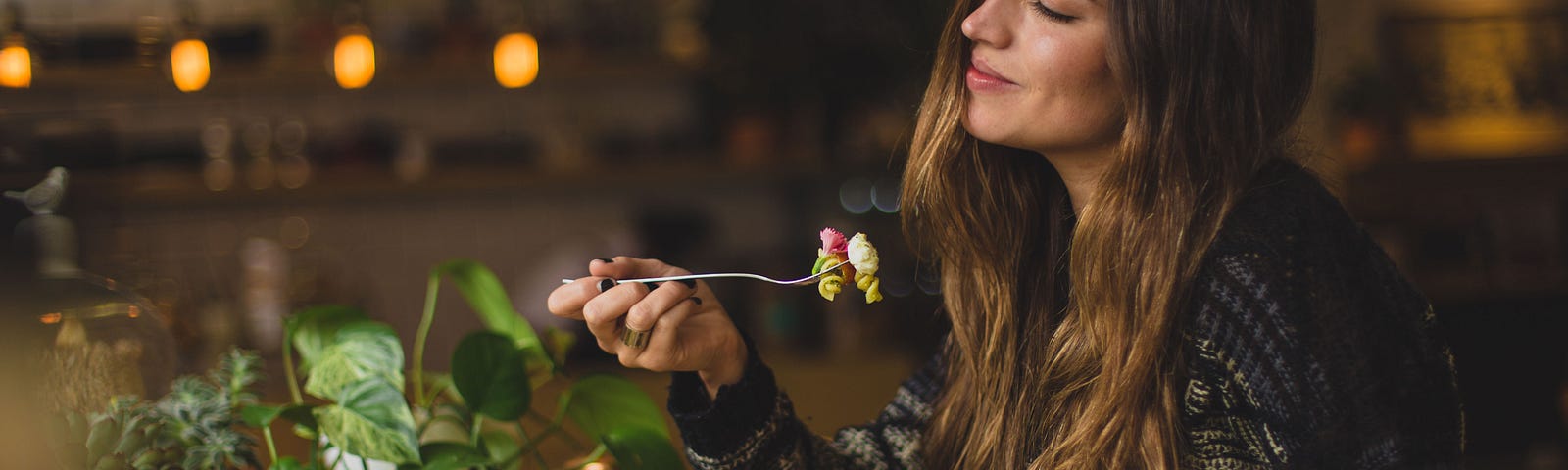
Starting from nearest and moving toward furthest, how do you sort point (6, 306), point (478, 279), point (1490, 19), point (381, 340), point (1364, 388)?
point (6, 306) → point (1364, 388) → point (381, 340) → point (478, 279) → point (1490, 19)

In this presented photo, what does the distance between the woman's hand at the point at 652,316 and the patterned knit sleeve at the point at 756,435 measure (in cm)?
3

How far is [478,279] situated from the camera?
3.80 ft

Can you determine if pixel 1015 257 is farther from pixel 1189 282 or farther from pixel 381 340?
pixel 381 340

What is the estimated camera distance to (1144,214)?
1.02 m

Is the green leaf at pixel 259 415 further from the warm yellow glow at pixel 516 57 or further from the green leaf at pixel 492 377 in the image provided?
the warm yellow glow at pixel 516 57

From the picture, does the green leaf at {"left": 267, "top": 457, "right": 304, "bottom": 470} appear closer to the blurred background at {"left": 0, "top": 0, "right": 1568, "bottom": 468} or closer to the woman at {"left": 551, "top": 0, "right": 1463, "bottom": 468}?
the woman at {"left": 551, "top": 0, "right": 1463, "bottom": 468}

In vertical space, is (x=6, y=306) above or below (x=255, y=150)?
above

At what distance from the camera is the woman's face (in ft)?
3.33

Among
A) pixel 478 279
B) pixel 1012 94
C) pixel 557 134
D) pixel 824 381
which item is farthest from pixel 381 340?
pixel 557 134

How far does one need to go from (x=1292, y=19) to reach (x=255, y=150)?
125 inches

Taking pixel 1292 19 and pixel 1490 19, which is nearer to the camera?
pixel 1292 19

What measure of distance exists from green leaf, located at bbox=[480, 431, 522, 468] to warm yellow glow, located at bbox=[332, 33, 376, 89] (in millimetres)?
2131

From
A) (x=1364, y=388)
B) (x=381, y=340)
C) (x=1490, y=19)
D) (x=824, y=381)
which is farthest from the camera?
(x=1490, y=19)

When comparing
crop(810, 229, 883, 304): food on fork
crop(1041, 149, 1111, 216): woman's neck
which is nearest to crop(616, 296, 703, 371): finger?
crop(810, 229, 883, 304): food on fork
